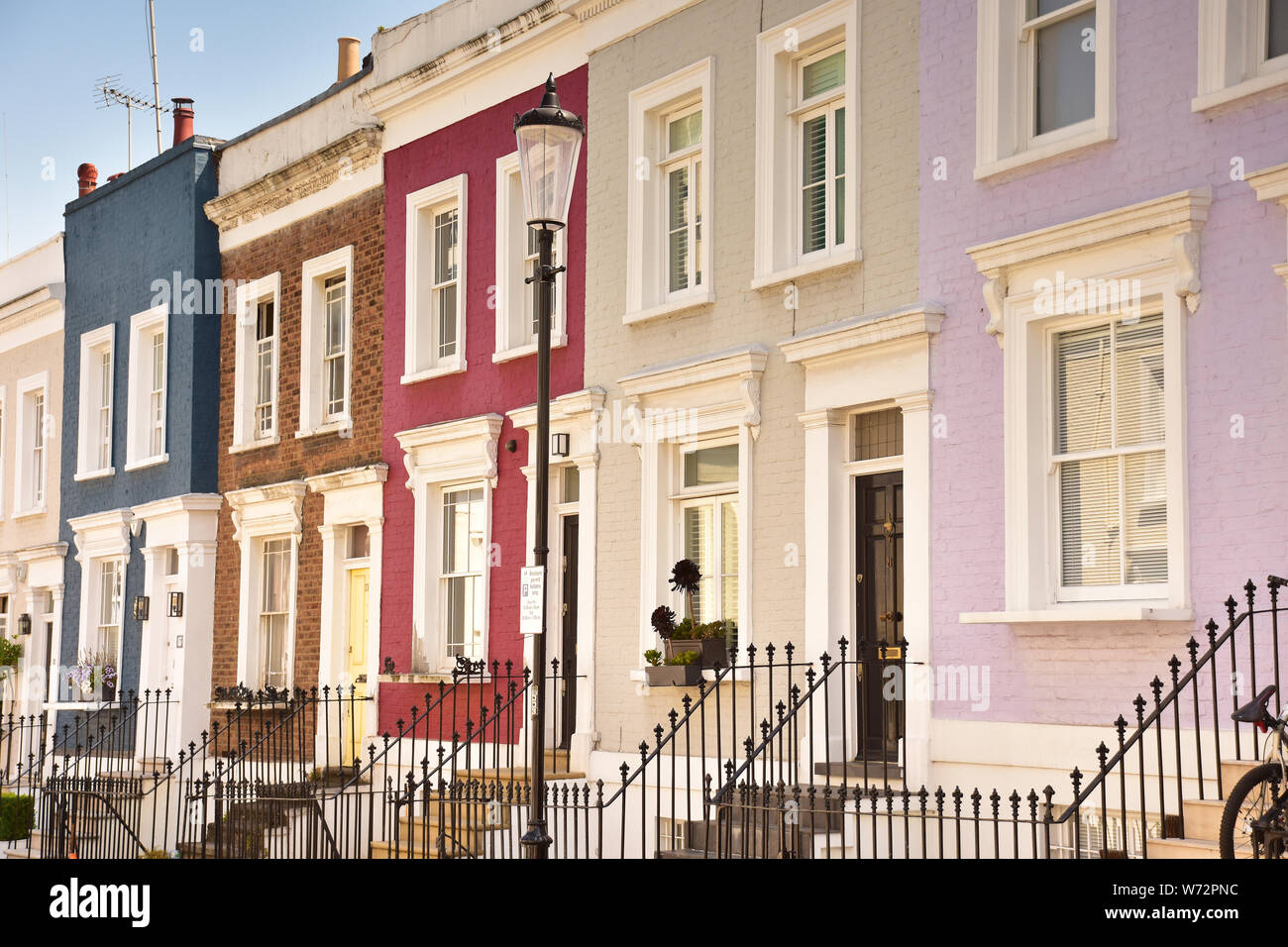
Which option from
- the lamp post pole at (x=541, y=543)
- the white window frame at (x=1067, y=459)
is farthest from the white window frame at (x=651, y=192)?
the lamp post pole at (x=541, y=543)

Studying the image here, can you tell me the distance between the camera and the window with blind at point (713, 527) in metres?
14.0

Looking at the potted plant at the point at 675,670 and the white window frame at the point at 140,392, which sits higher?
the white window frame at the point at 140,392

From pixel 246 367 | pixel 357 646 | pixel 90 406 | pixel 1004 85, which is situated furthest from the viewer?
pixel 90 406

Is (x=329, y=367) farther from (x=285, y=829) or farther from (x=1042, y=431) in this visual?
(x=1042, y=431)

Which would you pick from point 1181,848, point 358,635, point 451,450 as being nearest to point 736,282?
point 451,450

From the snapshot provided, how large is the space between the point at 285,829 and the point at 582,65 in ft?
25.3

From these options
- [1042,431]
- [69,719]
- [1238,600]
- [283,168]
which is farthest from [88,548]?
[1238,600]

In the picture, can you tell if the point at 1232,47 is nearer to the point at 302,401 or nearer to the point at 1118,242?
the point at 1118,242

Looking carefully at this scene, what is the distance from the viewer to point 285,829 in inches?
600

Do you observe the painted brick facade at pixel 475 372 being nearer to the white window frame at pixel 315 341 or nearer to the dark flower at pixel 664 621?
the white window frame at pixel 315 341

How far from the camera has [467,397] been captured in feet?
55.8

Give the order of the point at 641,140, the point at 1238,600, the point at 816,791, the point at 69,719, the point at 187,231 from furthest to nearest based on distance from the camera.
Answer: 1. the point at 69,719
2. the point at 187,231
3. the point at 641,140
4. the point at 816,791
5. the point at 1238,600

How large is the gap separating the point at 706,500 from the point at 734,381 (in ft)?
3.77

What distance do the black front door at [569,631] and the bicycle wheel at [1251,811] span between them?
8131 mm
